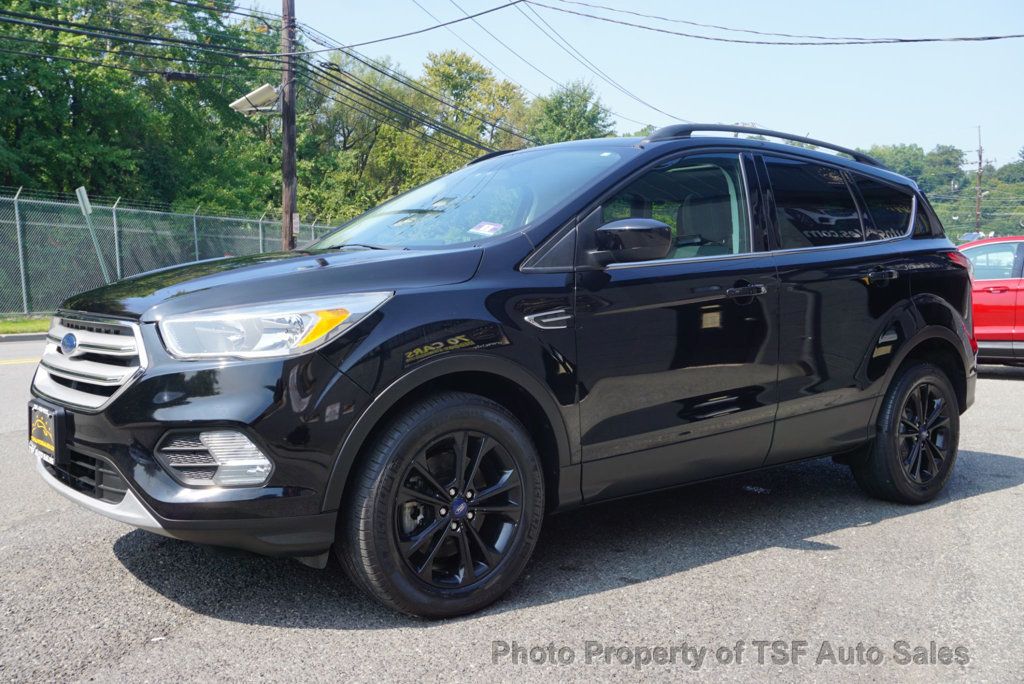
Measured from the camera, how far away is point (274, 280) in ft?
10.0

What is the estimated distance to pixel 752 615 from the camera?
3318 mm

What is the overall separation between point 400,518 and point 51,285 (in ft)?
61.6

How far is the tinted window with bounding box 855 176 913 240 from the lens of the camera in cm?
488

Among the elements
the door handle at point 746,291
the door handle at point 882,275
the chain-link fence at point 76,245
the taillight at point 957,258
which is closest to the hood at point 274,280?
the door handle at point 746,291

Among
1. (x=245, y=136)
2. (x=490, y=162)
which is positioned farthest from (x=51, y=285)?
(x=245, y=136)

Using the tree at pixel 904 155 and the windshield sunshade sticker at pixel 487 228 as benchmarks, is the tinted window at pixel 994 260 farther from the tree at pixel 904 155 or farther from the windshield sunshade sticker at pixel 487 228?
the tree at pixel 904 155

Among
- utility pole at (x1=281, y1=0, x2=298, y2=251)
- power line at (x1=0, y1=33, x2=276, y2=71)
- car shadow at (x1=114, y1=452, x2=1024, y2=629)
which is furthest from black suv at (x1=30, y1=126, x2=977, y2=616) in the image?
power line at (x1=0, y1=33, x2=276, y2=71)

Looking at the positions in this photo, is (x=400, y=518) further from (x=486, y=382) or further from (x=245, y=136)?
(x=245, y=136)

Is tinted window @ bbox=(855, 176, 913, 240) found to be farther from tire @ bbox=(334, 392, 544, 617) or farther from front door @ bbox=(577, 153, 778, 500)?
tire @ bbox=(334, 392, 544, 617)

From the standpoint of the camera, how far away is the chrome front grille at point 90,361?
298 cm

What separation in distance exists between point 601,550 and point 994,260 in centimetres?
883

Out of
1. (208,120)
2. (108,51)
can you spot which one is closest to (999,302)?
(108,51)

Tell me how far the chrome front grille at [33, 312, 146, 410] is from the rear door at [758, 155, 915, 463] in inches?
107

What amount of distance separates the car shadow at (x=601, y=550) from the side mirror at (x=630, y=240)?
4.18 ft
